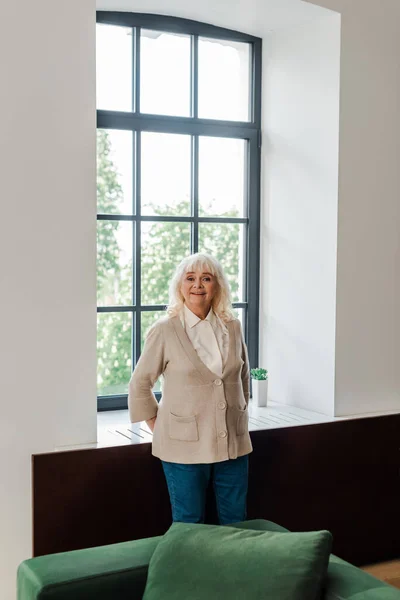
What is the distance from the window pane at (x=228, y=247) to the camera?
407 centimetres

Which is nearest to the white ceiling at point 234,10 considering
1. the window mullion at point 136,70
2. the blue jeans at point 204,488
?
the window mullion at point 136,70

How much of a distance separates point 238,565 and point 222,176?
7.95 ft

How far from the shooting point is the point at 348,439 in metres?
Answer: 3.75

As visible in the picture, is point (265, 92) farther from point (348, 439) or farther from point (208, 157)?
point (348, 439)

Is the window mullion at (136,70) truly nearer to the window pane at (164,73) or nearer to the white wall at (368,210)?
the window pane at (164,73)

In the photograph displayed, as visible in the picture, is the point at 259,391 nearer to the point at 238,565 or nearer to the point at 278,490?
the point at 278,490

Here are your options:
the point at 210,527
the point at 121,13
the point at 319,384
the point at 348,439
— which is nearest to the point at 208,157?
the point at 121,13

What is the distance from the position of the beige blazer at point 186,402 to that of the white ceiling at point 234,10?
1.64m

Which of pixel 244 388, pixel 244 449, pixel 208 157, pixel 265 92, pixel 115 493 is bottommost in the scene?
pixel 115 493

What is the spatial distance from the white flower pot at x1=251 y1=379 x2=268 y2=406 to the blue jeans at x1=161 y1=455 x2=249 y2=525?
85 cm

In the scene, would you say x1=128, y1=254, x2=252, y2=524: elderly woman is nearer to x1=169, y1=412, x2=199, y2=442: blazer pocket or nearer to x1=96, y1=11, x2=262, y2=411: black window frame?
x1=169, y1=412, x2=199, y2=442: blazer pocket

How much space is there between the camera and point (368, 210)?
3881 mm

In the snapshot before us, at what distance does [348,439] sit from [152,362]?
1.24 meters

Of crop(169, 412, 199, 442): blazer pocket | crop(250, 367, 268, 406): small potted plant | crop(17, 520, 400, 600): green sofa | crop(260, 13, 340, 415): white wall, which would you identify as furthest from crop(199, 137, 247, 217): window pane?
crop(17, 520, 400, 600): green sofa
